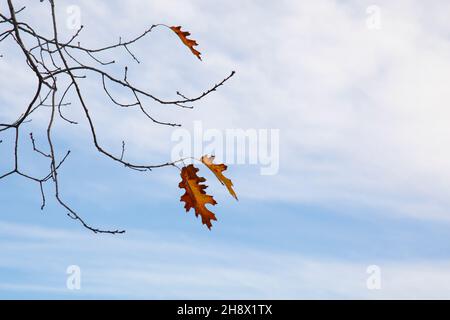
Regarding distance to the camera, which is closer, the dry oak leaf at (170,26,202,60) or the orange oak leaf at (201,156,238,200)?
the orange oak leaf at (201,156,238,200)

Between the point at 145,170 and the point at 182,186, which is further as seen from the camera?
the point at 145,170

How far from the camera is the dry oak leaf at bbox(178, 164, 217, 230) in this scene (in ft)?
9.04

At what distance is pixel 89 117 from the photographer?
3.25m

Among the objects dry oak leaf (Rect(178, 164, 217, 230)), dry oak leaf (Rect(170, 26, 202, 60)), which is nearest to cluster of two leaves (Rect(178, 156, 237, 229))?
dry oak leaf (Rect(178, 164, 217, 230))

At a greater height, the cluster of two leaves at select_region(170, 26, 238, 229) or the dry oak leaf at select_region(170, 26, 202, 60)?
the dry oak leaf at select_region(170, 26, 202, 60)

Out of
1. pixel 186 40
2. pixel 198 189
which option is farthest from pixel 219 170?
pixel 186 40

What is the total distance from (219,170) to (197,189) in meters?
0.15

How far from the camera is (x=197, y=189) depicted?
109 inches

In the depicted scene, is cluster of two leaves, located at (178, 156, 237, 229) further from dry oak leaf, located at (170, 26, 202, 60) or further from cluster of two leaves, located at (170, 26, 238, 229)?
dry oak leaf, located at (170, 26, 202, 60)

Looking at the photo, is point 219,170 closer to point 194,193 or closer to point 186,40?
point 194,193

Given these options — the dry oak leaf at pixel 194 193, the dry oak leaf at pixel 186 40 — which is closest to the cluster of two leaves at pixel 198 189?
the dry oak leaf at pixel 194 193
